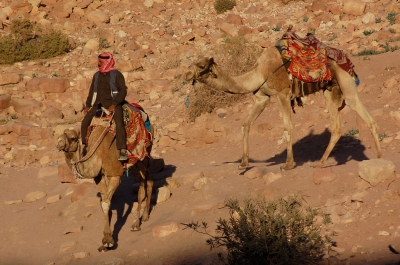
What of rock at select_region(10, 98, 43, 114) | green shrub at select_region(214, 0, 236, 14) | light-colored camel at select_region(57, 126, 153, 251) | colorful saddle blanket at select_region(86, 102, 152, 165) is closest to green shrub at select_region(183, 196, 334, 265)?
light-colored camel at select_region(57, 126, 153, 251)

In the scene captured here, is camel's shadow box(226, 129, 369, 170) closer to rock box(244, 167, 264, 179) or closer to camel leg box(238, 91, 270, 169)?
camel leg box(238, 91, 270, 169)

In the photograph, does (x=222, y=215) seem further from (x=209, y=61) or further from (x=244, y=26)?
(x=244, y=26)

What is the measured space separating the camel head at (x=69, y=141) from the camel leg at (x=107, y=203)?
842 mm

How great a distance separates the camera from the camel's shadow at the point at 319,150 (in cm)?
1295

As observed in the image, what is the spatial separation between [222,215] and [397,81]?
709 cm

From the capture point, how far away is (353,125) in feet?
47.2

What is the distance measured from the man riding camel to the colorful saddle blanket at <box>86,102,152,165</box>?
0.13m

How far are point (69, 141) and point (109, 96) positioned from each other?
3.75 ft

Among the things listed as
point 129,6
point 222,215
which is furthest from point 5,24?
point 222,215

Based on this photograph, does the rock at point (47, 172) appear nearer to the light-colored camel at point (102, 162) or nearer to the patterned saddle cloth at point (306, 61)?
the light-colored camel at point (102, 162)

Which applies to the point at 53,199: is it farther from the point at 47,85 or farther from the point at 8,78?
the point at 8,78

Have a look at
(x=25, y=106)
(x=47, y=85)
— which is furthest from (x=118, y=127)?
(x=47, y=85)

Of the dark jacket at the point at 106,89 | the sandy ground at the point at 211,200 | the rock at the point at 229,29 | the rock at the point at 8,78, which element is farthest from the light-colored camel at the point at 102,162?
the rock at the point at 229,29

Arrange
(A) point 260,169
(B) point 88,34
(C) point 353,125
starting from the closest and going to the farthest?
(A) point 260,169, (C) point 353,125, (B) point 88,34
